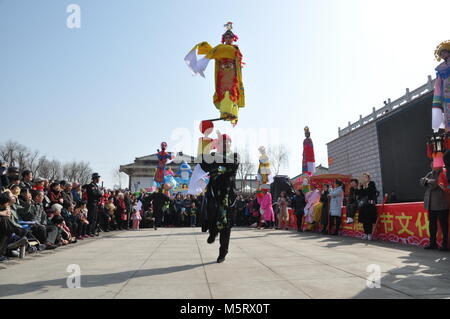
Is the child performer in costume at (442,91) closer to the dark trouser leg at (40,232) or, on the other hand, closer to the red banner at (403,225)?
the red banner at (403,225)

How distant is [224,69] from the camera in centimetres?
613

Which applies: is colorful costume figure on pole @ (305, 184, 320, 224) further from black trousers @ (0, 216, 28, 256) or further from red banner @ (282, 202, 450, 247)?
black trousers @ (0, 216, 28, 256)

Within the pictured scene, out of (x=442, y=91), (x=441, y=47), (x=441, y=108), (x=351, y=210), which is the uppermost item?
(x=441, y=47)

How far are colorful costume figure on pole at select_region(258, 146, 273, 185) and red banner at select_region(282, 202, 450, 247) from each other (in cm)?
507

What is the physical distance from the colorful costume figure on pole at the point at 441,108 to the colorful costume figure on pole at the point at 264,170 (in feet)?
25.0

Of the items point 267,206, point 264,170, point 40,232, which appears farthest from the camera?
point 267,206

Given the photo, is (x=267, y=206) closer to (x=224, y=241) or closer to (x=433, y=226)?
(x=433, y=226)

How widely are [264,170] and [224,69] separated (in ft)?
26.3

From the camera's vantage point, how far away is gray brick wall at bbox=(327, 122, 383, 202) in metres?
22.7

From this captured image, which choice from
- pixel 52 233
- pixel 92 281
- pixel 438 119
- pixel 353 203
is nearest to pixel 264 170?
pixel 353 203
